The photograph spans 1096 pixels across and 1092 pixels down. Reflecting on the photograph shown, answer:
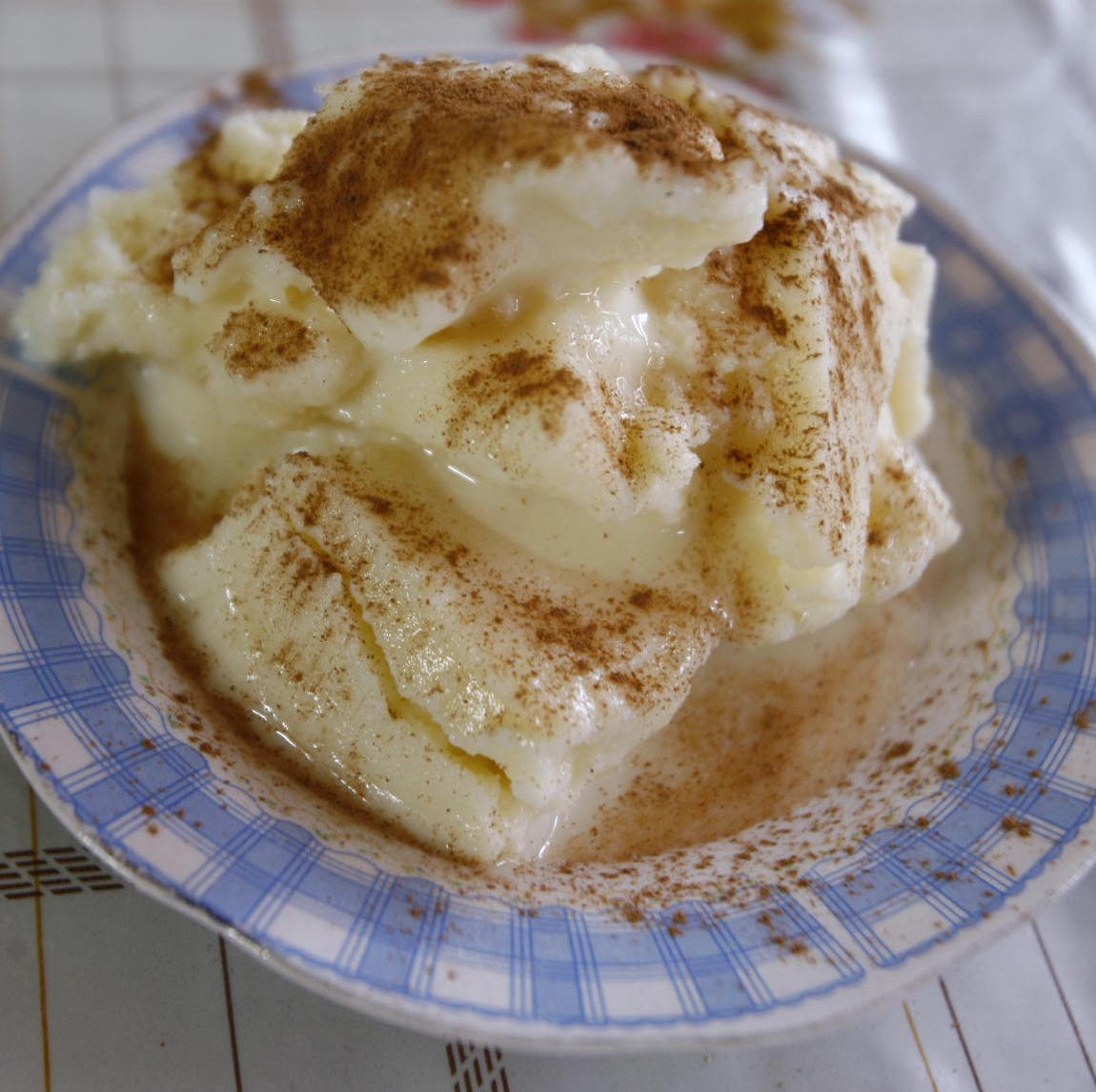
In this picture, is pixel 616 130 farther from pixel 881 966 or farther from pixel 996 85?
pixel 996 85

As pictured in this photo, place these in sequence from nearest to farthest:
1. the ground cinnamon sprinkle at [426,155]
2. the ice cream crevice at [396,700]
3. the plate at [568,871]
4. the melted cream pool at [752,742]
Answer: the plate at [568,871], the ground cinnamon sprinkle at [426,155], the ice cream crevice at [396,700], the melted cream pool at [752,742]

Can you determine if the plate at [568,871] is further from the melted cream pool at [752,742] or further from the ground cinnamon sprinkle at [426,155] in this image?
the ground cinnamon sprinkle at [426,155]

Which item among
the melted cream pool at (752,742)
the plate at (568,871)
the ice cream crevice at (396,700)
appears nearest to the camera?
the plate at (568,871)

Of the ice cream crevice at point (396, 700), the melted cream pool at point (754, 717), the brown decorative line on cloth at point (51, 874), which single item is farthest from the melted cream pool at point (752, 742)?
the brown decorative line on cloth at point (51, 874)

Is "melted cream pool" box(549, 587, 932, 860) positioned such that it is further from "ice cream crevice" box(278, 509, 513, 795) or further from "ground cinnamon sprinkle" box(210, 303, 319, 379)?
"ground cinnamon sprinkle" box(210, 303, 319, 379)

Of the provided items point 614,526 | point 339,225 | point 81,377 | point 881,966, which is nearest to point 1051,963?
point 881,966

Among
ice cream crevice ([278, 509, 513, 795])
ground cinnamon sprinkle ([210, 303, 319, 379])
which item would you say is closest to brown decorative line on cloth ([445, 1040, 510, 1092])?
ice cream crevice ([278, 509, 513, 795])
